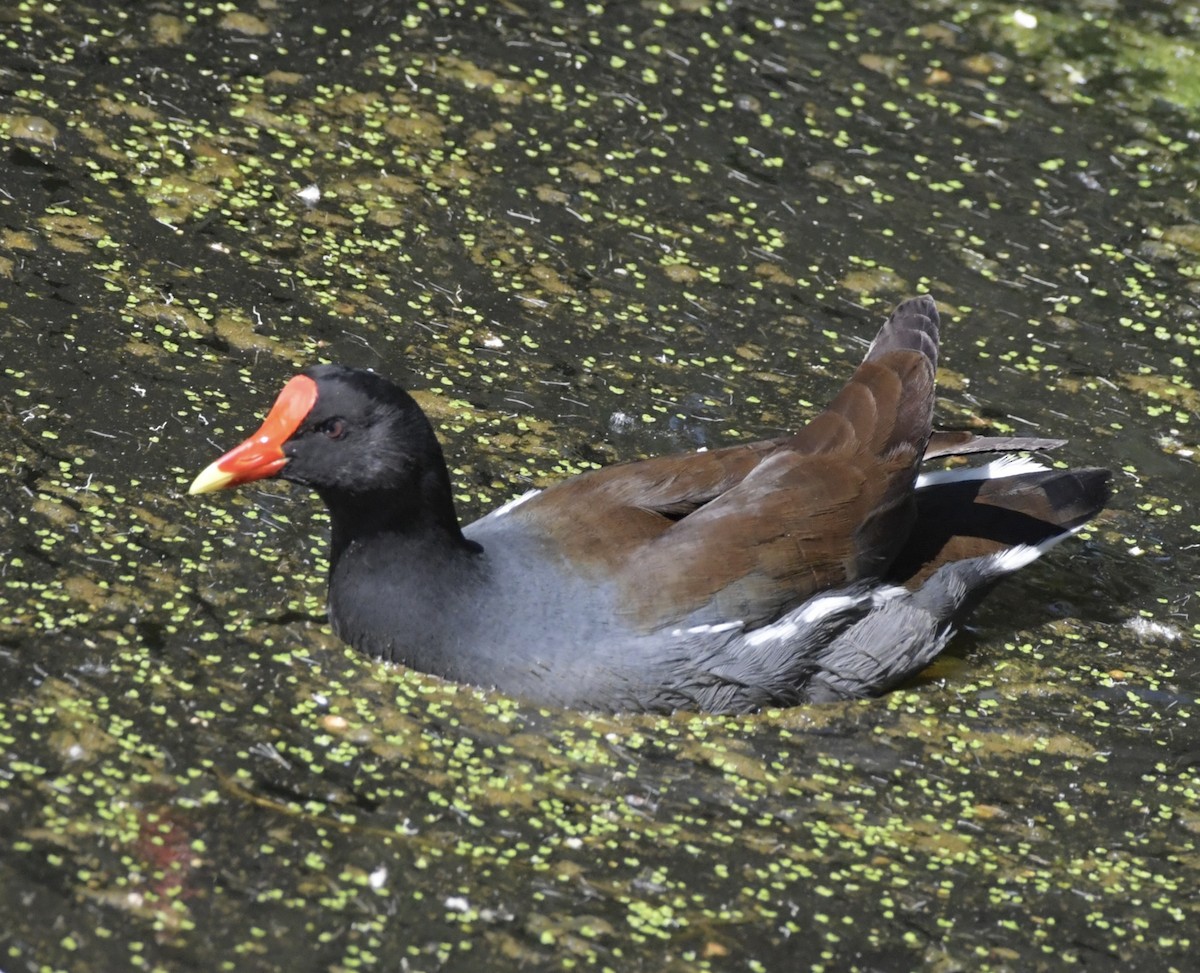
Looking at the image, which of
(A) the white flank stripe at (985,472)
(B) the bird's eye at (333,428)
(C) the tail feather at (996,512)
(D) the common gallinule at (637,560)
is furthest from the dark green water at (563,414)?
(B) the bird's eye at (333,428)

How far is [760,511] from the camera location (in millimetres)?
4254

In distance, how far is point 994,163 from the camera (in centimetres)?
701

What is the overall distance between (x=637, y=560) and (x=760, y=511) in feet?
1.05

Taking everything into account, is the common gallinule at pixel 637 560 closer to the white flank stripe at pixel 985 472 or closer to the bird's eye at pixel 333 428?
the bird's eye at pixel 333 428

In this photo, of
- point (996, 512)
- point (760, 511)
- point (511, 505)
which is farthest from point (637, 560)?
point (996, 512)

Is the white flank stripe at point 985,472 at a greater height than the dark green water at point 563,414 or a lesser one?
greater

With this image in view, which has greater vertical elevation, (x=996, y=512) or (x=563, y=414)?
(x=996, y=512)

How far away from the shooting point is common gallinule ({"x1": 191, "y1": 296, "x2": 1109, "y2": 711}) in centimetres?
411

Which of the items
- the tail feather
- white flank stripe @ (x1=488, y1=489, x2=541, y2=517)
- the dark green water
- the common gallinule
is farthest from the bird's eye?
the tail feather

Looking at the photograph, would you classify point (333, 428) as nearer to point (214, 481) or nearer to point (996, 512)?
point (214, 481)

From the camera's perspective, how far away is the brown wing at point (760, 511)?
165 inches

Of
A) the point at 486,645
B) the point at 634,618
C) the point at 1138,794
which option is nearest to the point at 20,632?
the point at 486,645

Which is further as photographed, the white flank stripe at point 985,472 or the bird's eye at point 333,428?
the white flank stripe at point 985,472

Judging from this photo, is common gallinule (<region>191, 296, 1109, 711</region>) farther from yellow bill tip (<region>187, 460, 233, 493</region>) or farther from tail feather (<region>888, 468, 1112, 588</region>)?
tail feather (<region>888, 468, 1112, 588</region>)
